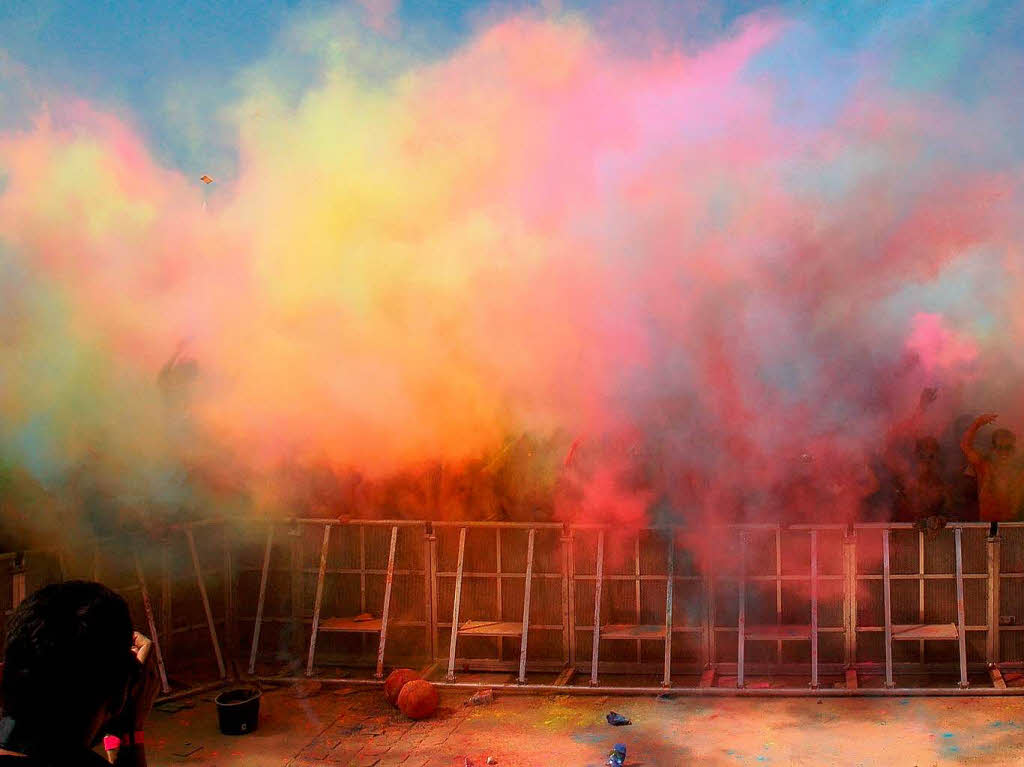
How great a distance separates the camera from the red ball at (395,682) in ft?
28.2

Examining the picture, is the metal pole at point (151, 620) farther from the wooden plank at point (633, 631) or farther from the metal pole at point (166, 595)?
the wooden plank at point (633, 631)

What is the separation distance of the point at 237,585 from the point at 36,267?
156 inches

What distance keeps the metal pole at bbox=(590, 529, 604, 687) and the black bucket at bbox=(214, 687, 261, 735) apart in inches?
121

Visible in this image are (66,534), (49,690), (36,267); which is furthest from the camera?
(36,267)

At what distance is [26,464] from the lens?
8.89m

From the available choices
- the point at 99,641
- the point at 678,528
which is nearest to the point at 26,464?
the point at 678,528

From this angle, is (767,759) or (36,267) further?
(36,267)

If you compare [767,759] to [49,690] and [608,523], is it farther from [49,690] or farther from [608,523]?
[49,690]

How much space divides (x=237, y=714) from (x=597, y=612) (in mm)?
3434

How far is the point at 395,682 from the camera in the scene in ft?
28.5

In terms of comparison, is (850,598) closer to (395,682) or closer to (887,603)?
(887,603)

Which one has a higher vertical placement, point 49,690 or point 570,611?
point 49,690

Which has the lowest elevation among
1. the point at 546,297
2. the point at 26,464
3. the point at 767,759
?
the point at 767,759

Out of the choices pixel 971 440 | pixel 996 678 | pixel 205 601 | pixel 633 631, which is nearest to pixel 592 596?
pixel 633 631
